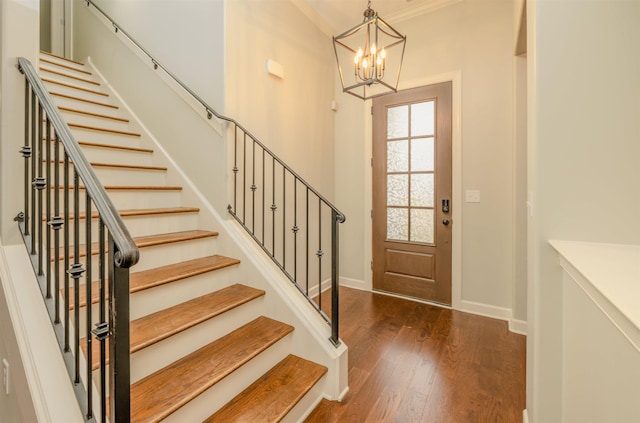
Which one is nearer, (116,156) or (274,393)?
(274,393)

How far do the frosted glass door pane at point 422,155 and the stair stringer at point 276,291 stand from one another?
2033 millimetres

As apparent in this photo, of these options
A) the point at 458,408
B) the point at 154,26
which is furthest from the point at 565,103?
the point at 154,26

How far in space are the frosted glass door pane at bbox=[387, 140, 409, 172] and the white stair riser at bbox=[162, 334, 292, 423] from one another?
7.49ft

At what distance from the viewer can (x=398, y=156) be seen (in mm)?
3439

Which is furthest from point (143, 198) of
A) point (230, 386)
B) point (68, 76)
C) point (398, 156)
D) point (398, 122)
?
point (398, 122)

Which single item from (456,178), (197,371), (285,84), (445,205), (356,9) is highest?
(356,9)

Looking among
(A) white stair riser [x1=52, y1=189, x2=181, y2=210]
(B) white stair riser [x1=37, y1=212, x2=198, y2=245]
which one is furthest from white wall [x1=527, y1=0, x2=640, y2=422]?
(A) white stair riser [x1=52, y1=189, x2=181, y2=210]

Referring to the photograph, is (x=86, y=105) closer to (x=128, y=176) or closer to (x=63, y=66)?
(x=63, y=66)

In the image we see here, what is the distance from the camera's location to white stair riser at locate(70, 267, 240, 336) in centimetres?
160

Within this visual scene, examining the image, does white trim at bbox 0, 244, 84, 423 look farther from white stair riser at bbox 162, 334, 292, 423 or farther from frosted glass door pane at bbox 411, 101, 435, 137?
frosted glass door pane at bbox 411, 101, 435, 137

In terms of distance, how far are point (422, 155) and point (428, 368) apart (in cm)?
214

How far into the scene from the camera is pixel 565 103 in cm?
131

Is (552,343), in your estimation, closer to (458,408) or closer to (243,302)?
(458,408)

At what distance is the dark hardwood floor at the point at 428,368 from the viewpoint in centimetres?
168
